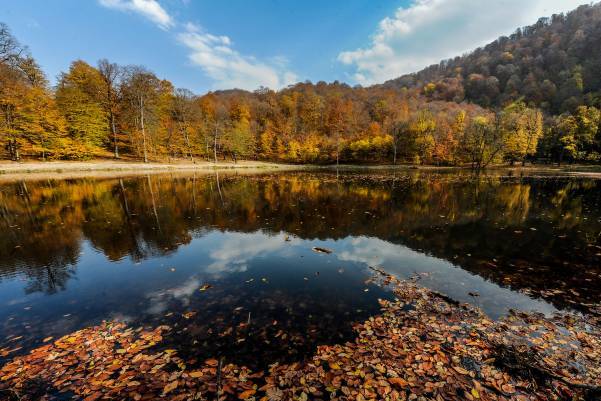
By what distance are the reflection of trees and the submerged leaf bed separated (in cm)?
339

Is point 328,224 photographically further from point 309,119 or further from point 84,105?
point 309,119

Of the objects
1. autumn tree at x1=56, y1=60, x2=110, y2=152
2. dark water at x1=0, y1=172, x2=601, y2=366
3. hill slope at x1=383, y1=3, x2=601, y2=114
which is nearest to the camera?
dark water at x1=0, y1=172, x2=601, y2=366

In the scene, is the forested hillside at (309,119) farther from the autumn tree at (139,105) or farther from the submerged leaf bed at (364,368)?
the submerged leaf bed at (364,368)

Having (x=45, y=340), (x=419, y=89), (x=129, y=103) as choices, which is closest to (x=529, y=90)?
(x=419, y=89)

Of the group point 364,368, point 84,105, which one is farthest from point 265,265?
point 84,105

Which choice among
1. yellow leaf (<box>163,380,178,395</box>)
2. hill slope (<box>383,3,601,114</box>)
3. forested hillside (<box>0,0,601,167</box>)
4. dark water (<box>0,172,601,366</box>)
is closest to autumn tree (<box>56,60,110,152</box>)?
forested hillside (<box>0,0,601,167</box>)

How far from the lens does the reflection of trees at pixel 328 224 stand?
9336 mm

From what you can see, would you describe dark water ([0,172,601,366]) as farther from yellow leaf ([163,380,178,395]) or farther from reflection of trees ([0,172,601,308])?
yellow leaf ([163,380,178,395])

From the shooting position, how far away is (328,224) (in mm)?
14500

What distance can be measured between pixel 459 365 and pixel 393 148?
78.7m

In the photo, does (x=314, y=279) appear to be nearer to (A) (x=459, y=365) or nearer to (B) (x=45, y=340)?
(A) (x=459, y=365)

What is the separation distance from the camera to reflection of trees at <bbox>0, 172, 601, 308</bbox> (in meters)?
9.34

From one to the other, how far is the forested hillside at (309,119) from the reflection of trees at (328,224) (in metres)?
33.4

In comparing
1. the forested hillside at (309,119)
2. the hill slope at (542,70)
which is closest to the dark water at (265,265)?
the forested hillside at (309,119)
